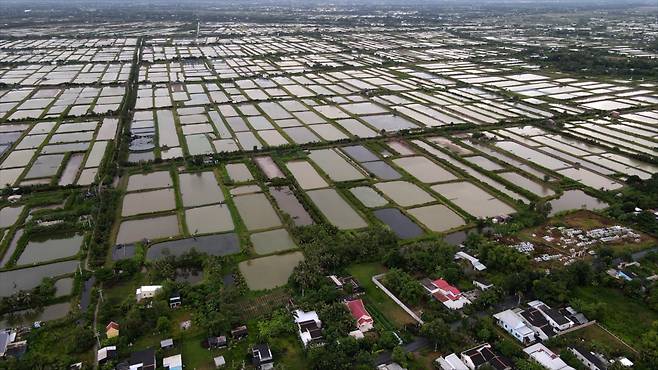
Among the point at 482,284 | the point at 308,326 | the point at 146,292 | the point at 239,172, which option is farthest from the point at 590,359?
the point at 239,172

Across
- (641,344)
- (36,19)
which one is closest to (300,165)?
(641,344)

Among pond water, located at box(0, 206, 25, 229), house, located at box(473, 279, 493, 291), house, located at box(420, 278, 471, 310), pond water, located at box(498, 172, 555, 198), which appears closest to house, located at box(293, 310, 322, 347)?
house, located at box(420, 278, 471, 310)

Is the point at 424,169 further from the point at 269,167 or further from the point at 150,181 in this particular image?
the point at 150,181

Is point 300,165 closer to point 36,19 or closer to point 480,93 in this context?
point 480,93

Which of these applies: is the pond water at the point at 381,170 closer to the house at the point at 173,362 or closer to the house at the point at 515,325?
the house at the point at 515,325

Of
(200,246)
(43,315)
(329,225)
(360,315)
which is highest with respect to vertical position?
(360,315)
